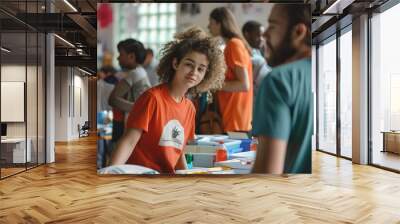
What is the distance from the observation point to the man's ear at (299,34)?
620 centimetres

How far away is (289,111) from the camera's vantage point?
240 inches

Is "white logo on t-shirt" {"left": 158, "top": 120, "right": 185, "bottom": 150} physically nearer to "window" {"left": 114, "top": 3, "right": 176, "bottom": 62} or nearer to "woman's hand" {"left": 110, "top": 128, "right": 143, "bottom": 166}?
"woman's hand" {"left": 110, "top": 128, "right": 143, "bottom": 166}

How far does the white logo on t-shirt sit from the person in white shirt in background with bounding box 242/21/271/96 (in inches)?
51.7

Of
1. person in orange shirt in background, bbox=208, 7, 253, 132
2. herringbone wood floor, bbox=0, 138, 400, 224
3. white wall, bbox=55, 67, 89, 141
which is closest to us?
herringbone wood floor, bbox=0, 138, 400, 224

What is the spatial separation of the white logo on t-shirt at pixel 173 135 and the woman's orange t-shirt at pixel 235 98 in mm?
697

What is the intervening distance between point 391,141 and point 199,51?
170 inches

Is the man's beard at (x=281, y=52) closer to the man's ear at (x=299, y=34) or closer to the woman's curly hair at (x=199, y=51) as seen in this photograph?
the man's ear at (x=299, y=34)

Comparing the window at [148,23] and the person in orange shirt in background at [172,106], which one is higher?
the window at [148,23]

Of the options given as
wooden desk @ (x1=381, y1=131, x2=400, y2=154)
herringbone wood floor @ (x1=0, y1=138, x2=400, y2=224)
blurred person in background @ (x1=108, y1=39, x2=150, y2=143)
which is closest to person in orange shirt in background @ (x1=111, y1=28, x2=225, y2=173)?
blurred person in background @ (x1=108, y1=39, x2=150, y2=143)

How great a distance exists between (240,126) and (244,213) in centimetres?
221

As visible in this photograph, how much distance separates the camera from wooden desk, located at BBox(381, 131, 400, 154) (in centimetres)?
759

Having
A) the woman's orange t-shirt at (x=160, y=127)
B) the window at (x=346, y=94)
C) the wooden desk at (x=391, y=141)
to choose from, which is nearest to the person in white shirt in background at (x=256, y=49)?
the woman's orange t-shirt at (x=160, y=127)

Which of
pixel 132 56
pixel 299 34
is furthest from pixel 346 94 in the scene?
pixel 132 56

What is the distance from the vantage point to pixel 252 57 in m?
6.24
